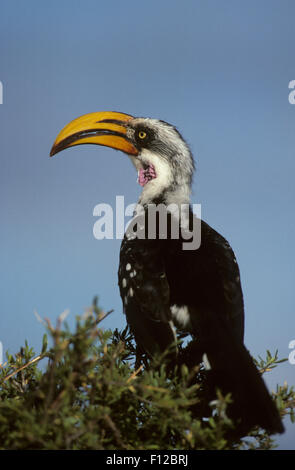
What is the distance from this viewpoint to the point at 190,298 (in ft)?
13.2

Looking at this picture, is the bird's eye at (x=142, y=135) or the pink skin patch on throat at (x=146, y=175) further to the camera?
the bird's eye at (x=142, y=135)

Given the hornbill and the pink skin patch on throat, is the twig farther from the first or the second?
the pink skin patch on throat

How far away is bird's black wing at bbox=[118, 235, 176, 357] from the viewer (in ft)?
12.8

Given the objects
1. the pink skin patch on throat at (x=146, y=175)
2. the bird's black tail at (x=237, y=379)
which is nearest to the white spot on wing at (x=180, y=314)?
the bird's black tail at (x=237, y=379)

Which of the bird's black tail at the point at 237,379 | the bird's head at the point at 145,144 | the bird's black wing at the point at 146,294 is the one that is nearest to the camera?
the bird's black tail at the point at 237,379

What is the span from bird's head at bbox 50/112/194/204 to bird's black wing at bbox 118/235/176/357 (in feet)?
4.64

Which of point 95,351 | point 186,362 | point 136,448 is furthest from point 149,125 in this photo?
point 136,448

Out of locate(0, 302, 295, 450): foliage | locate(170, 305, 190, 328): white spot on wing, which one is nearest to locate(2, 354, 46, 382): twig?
locate(0, 302, 295, 450): foliage

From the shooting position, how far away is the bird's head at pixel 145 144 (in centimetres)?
595

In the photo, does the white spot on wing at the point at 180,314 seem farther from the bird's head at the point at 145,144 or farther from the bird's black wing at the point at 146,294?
the bird's head at the point at 145,144

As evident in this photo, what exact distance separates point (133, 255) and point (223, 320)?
3.78 feet

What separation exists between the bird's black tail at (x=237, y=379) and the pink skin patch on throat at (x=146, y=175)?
270 centimetres

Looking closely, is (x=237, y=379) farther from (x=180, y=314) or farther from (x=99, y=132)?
(x=99, y=132)
